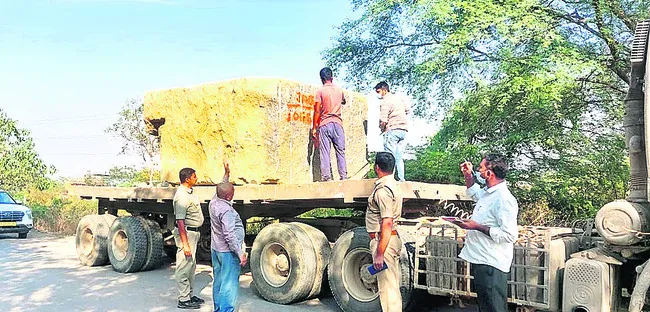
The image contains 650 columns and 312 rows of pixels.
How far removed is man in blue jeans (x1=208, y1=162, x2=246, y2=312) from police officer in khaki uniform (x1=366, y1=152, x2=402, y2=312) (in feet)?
4.80

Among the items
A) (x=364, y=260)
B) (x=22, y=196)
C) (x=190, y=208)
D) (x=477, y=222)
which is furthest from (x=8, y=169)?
(x=477, y=222)

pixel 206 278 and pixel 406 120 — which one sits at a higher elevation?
pixel 406 120

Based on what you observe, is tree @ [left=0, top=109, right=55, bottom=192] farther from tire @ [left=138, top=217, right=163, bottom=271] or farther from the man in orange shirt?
the man in orange shirt

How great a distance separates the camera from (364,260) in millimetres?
6859

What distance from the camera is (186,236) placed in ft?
23.5

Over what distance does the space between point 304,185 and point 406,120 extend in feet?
5.45

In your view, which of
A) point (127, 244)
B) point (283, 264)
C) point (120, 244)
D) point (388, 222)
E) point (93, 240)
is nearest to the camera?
point (388, 222)

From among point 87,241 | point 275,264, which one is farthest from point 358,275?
point 87,241

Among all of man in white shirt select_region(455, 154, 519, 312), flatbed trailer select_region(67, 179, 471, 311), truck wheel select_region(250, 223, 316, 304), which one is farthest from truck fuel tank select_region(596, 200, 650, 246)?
truck wheel select_region(250, 223, 316, 304)

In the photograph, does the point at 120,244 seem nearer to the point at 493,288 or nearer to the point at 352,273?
the point at 352,273

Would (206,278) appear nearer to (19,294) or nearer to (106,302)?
(106,302)

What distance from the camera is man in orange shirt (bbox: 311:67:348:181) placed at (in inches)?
303

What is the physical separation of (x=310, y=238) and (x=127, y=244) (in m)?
4.16

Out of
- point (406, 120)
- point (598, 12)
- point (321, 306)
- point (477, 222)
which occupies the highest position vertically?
point (598, 12)
